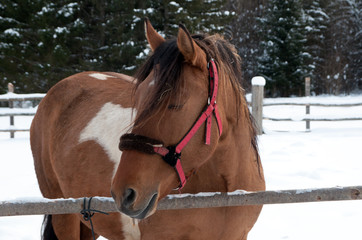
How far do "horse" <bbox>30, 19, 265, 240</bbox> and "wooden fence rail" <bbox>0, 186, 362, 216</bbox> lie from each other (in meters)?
0.10

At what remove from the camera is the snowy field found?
138 inches

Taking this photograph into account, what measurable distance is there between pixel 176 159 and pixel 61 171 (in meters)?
1.41

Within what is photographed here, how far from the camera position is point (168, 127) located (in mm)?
1408

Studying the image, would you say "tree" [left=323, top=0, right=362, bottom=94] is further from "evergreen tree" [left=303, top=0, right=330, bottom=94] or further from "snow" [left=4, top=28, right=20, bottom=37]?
"snow" [left=4, top=28, right=20, bottom=37]

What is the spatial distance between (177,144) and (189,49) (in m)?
0.39

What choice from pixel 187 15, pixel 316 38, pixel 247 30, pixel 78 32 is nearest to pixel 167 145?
pixel 187 15

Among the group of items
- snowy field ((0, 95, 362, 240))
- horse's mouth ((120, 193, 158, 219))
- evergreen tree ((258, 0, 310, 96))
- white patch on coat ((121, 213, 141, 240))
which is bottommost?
snowy field ((0, 95, 362, 240))

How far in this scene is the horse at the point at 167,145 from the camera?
54.4 inches

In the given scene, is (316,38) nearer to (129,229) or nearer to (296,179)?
(296,179)

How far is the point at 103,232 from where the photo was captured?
228 cm

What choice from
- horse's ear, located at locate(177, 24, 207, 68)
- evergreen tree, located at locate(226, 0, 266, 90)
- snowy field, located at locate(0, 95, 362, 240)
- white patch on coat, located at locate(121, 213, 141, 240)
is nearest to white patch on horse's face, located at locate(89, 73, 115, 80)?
snowy field, located at locate(0, 95, 362, 240)

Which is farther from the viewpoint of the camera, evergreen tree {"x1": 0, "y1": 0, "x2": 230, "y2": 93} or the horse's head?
evergreen tree {"x1": 0, "y1": 0, "x2": 230, "y2": 93}

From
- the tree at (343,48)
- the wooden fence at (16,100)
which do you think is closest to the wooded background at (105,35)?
the tree at (343,48)

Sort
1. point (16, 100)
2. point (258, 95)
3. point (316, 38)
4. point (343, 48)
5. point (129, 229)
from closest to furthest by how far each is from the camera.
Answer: point (129, 229) < point (258, 95) < point (16, 100) < point (343, 48) < point (316, 38)
